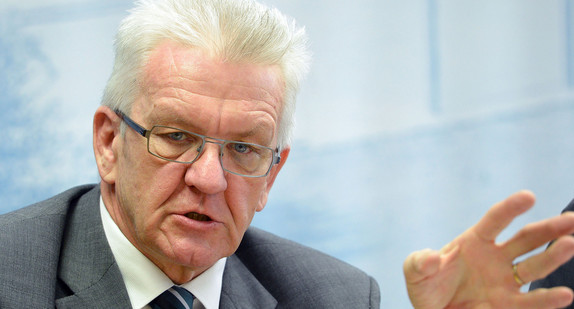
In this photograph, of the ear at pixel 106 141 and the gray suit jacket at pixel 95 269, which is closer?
the gray suit jacket at pixel 95 269

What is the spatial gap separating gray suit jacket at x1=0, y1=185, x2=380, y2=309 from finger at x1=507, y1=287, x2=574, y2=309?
2.51 feet

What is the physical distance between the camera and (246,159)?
Result: 5.87 feet

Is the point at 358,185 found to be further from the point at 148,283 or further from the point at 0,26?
the point at 0,26

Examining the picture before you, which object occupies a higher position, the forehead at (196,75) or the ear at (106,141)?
the forehead at (196,75)

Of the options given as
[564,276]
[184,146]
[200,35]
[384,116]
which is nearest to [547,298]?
[564,276]

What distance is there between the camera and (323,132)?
9.42ft

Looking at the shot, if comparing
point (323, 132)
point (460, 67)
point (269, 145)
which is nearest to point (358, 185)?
point (323, 132)

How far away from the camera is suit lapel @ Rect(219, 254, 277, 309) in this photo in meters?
1.96

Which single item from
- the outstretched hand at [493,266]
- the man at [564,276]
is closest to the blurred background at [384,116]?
the man at [564,276]

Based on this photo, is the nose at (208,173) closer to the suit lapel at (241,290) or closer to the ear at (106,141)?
the ear at (106,141)

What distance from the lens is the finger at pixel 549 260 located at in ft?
4.18

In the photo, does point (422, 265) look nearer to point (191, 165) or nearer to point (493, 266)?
point (493, 266)

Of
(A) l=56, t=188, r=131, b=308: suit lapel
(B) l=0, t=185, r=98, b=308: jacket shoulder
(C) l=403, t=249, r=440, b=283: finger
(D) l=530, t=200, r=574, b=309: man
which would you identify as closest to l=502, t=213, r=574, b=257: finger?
(C) l=403, t=249, r=440, b=283: finger

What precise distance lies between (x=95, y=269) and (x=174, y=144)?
39 cm
